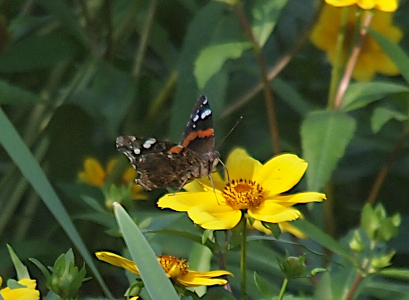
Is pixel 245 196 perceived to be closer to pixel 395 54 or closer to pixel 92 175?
pixel 395 54

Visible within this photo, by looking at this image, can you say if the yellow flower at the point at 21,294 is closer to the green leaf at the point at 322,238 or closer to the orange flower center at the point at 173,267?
the orange flower center at the point at 173,267

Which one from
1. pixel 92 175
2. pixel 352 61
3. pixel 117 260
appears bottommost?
pixel 92 175

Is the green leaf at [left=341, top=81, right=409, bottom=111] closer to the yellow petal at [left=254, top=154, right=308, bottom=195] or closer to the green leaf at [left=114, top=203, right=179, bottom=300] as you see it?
the yellow petal at [left=254, top=154, right=308, bottom=195]

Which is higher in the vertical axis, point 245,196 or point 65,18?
point 65,18

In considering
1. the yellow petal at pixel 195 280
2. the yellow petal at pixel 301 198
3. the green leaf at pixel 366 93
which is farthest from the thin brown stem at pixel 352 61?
the yellow petal at pixel 195 280

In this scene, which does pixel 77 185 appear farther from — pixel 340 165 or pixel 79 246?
pixel 340 165

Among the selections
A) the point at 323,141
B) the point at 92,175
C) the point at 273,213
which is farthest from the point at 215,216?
the point at 92,175

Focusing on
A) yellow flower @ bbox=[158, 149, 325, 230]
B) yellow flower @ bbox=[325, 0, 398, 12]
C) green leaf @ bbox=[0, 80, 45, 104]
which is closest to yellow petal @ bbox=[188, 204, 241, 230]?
yellow flower @ bbox=[158, 149, 325, 230]
